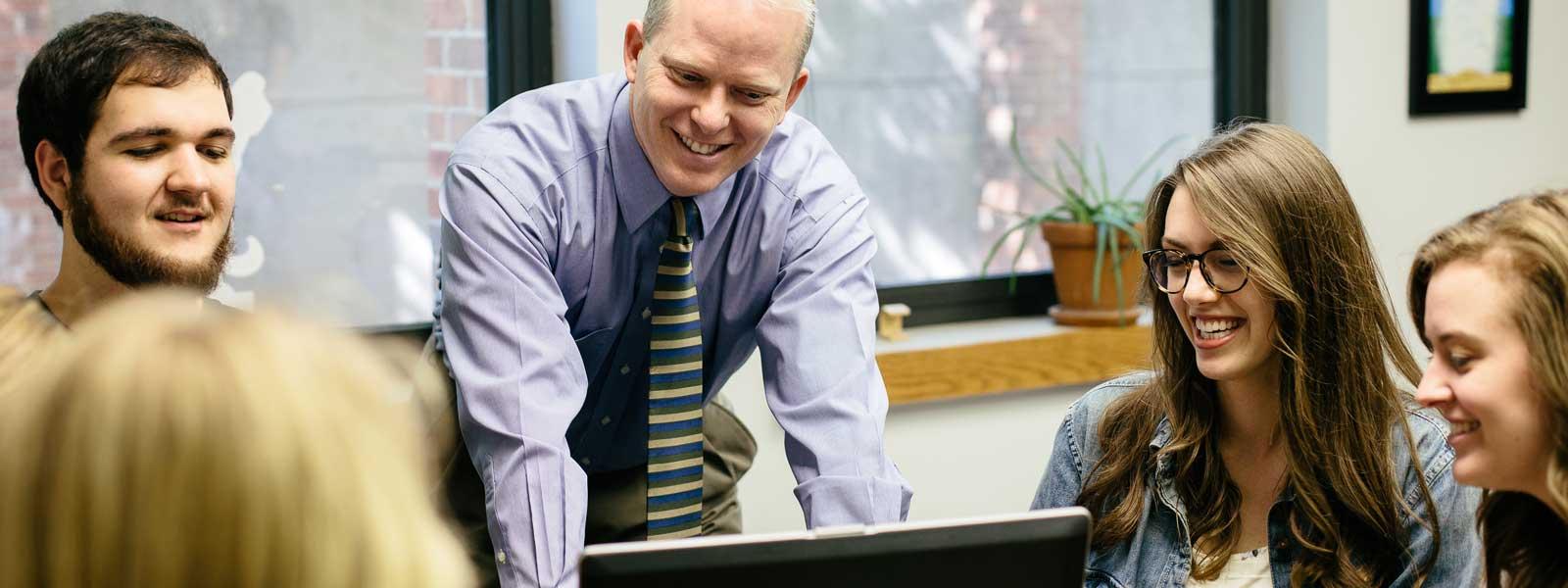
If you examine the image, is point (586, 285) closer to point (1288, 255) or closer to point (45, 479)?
point (1288, 255)

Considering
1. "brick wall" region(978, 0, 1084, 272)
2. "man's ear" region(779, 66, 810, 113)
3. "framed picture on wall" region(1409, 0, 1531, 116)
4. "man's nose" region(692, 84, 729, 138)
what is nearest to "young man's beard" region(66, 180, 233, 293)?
"man's nose" region(692, 84, 729, 138)

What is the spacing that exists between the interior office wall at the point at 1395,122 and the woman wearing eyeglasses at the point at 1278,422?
1.81 meters

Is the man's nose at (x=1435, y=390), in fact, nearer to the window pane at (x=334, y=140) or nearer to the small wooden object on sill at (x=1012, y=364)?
the small wooden object on sill at (x=1012, y=364)

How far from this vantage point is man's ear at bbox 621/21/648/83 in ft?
6.08

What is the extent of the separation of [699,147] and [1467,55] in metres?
2.49

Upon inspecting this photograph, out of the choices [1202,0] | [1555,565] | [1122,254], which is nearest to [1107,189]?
[1122,254]

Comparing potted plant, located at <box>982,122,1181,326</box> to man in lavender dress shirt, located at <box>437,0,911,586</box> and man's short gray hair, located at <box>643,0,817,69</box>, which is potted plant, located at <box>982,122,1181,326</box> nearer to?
man in lavender dress shirt, located at <box>437,0,911,586</box>

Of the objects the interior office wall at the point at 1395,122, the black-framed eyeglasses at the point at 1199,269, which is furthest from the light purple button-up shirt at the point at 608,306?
the interior office wall at the point at 1395,122

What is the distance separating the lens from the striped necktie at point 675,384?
6.19ft

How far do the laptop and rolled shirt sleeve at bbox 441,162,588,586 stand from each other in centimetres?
54

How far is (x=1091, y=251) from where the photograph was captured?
3.22 meters

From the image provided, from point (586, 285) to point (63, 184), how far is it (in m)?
0.62

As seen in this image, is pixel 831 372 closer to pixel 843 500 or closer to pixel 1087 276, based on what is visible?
pixel 843 500

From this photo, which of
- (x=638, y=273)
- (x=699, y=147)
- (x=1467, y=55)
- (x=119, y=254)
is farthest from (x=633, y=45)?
Answer: (x=1467, y=55)
